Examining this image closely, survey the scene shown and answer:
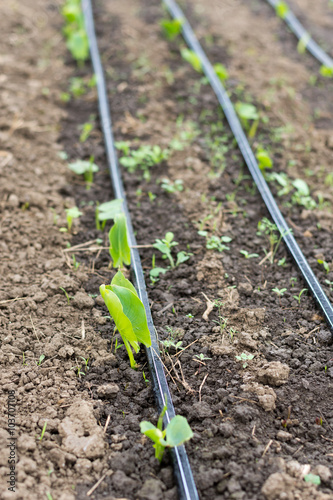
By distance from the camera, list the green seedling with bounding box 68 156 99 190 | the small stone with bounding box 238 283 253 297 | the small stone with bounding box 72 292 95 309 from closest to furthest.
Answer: the small stone with bounding box 72 292 95 309, the small stone with bounding box 238 283 253 297, the green seedling with bounding box 68 156 99 190

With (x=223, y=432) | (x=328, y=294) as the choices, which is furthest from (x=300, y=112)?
(x=223, y=432)

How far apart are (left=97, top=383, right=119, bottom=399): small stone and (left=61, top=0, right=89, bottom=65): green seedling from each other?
3848 mm

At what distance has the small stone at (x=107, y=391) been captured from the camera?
2014mm

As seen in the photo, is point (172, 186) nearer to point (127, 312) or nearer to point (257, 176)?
point (257, 176)

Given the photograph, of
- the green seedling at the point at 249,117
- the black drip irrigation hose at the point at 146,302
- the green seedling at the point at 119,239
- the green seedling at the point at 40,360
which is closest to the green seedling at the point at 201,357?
the black drip irrigation hose at the point at 146,302

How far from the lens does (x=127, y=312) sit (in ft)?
6.65

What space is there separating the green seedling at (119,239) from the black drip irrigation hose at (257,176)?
109cm

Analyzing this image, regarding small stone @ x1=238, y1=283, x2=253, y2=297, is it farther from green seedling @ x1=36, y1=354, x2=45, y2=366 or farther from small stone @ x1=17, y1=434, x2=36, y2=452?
small stone @ x1=17, y1=434, x2=36, y2=452

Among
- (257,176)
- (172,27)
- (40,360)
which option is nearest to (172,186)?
(257,176)

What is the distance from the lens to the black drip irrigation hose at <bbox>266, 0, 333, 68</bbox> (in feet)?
16.6

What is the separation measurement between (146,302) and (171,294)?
0.21 meters

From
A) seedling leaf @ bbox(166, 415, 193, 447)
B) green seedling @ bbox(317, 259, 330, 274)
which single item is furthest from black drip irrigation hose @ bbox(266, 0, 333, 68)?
seedling leaf @ bbox(166, 415, 193, 447)

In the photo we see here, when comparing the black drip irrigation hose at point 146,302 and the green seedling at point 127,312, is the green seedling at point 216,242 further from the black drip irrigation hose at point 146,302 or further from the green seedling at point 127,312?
the green seedling at point 127,312

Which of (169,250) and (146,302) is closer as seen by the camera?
(146,302)
